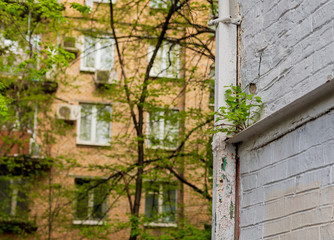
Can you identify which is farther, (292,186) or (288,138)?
(288,138)

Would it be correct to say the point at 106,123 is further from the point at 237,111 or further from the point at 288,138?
the point at 288,138

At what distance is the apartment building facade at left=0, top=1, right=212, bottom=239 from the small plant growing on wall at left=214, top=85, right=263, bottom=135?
4.37 metres

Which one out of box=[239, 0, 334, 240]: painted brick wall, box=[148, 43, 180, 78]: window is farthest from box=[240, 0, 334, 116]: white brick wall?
box=[148, 43, 180, 78]: window

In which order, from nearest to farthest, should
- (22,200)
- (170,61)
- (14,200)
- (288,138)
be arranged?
(288,138) < (170,61) < (22,200) < (14,200)

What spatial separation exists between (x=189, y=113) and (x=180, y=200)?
8548mm

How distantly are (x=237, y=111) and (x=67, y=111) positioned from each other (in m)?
18.9

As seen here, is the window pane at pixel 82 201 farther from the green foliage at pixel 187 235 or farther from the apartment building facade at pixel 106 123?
the green foliage at pixel 187 235

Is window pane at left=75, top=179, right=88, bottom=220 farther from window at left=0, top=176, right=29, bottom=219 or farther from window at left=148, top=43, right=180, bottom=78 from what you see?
window at left=148, top=43, right=180, bottom=78

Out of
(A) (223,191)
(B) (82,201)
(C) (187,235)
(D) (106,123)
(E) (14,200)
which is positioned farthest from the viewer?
(E) (14,200)

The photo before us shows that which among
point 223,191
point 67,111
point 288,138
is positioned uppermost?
point 67,111

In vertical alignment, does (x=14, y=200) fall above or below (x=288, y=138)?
above

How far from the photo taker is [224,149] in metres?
4.29

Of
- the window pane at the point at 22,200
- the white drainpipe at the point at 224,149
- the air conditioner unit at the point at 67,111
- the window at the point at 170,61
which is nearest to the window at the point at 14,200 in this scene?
the window pane at the point at 22,200

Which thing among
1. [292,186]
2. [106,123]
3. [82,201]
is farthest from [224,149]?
[106,123]
